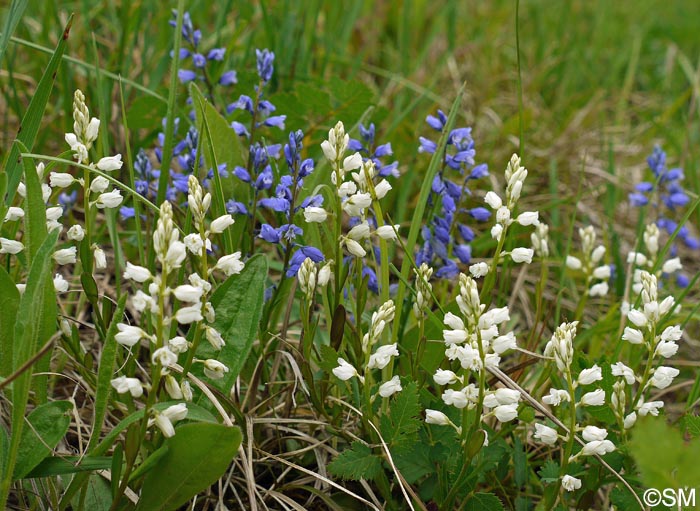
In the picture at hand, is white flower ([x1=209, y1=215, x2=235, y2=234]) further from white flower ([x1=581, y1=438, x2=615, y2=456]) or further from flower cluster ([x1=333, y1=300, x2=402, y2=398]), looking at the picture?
white flower ([x1=581, y1=438, x2=615, y2=456])

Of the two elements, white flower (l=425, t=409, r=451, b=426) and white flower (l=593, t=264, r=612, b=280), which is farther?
white flower (l=593, t=264, r=612, b=280)

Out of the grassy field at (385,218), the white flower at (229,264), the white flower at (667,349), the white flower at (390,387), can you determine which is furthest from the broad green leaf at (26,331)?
the white flower at (667,349)

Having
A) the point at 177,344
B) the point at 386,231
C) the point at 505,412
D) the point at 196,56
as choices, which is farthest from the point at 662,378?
the point at 196,56

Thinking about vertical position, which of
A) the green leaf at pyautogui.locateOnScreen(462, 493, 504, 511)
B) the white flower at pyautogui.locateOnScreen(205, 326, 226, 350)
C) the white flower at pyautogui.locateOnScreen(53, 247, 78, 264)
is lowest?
the green leaf at pyautogui.locateOnScreen(462, 493, 504, 511)

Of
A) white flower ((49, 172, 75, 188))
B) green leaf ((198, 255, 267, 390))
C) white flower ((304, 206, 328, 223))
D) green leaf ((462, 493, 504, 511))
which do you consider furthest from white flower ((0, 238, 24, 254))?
green leaf ((462, 493, 504, 511))

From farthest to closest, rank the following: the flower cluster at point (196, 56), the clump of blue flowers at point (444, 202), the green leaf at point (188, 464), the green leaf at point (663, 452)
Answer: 1. the flower cluster at point (196, 56)
2. the clump of blue flowers at point (444, 202)
3. the green leaf at point (188, 464)
4. the green leaf at point (663, 452)

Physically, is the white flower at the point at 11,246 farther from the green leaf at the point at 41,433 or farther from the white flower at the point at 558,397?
the white flower at the point at 558,397

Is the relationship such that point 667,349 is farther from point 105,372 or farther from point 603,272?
point 105,372
